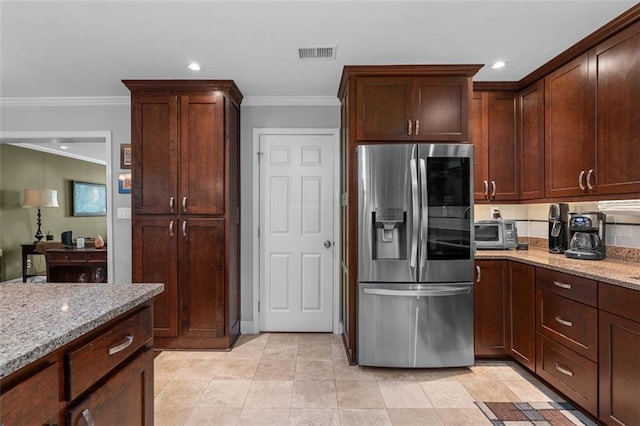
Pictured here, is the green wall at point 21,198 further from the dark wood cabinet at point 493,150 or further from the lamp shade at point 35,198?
the dark wood cabinet at point 493,150

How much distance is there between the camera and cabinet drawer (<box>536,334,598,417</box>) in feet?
6.31

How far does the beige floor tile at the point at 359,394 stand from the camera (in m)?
2.19

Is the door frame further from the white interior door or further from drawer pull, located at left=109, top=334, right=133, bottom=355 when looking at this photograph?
drawer pull, located at left=109, top=334, right=133, bottom=355

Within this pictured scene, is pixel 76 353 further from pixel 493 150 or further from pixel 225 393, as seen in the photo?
pixel 493 150

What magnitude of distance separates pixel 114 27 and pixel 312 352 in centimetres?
293

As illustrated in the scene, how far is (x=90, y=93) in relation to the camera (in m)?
3.35

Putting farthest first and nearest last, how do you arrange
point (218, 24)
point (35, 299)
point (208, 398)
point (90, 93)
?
point (90, 93) → point (208, 398) → point (218, 24) → point (35, 299)

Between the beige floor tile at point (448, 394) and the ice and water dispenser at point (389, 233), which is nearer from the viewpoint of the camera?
the beige floor tile at point (448, 394)

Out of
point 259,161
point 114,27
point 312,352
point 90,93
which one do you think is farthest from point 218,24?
point 312,352

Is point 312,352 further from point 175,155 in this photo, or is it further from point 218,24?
point 218,24

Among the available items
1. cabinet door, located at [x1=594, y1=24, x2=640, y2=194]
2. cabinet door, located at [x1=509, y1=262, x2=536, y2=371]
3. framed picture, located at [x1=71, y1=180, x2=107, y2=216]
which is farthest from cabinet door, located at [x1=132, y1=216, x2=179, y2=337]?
framed picture, located at [x1=71, y1=180, x2=107, y2=216]

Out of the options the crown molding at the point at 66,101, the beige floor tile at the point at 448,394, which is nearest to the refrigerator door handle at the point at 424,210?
the beige floor tile at the point at 448,394

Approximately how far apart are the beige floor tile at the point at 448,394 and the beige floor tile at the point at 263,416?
3.28 feet

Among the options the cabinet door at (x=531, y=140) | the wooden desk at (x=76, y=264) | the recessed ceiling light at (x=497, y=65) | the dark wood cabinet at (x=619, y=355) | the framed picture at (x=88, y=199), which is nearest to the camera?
the dark wood cabinet at (x=619, y=355)
